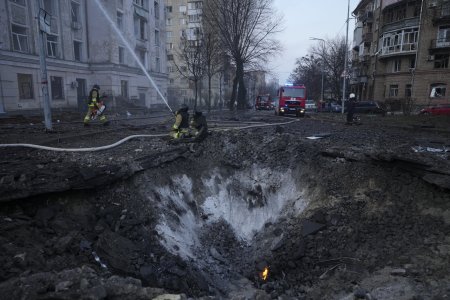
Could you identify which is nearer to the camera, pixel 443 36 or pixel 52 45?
pixel 52 45

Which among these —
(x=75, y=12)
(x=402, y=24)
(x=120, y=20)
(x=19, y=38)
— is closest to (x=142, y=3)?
(x=120, y=20)

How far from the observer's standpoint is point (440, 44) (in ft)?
120

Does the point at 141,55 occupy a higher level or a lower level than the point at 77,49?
higher

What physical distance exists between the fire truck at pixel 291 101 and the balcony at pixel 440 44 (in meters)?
22.4

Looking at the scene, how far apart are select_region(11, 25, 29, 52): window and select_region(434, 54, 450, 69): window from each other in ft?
138

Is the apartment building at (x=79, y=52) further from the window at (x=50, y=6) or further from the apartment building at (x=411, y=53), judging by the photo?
the apartment building at (x=411, y=53)

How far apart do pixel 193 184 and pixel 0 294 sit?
16.5ft

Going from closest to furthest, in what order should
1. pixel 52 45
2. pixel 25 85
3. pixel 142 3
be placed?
1. pixel 25 85
2. pixel 52 45
3. pixel 142 3

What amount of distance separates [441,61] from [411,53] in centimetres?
333

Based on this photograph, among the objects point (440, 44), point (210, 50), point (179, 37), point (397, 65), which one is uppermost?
point (179, 37)

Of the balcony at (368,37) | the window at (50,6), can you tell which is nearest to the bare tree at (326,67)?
the balcony at (368,37)

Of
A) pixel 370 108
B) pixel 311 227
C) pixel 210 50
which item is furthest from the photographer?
pixel 370 108

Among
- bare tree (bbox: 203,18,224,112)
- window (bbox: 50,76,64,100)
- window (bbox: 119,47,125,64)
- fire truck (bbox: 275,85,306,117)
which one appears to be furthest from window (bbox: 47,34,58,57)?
fire truck (bbox: 275,85,306,117)

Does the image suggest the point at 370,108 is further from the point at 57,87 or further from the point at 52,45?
the point at 52,45
